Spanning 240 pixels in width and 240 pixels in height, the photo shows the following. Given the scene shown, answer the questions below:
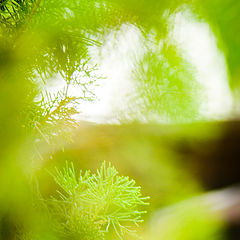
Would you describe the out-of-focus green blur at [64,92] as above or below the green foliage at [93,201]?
above

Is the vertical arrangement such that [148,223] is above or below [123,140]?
below

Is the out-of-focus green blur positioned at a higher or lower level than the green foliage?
higher

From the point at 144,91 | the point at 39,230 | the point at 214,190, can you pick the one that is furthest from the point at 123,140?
the point at 214,190

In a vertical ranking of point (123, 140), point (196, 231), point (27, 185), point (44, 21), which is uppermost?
point (44, 21)

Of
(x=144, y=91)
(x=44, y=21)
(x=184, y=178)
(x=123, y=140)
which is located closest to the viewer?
(x=44, y=21)

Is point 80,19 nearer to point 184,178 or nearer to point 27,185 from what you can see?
point 27,185

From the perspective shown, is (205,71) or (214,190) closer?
(205,71)

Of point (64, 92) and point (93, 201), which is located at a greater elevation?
point (64, 92)

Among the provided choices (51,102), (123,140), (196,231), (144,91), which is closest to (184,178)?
(196,231)

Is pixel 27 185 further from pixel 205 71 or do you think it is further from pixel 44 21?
pixel 205 71

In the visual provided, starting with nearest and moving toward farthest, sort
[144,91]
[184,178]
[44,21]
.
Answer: [44,21]
[144,91]
[184,178]
